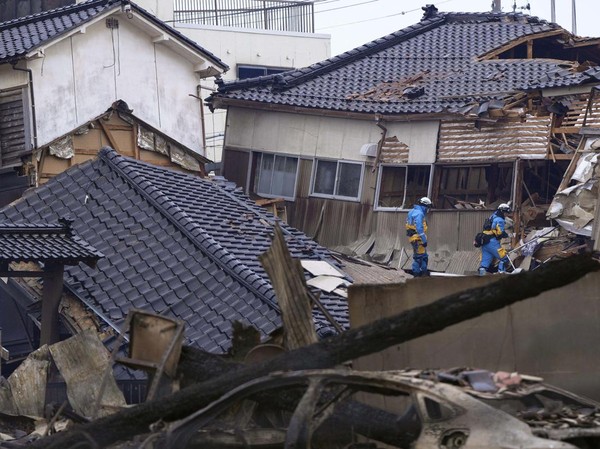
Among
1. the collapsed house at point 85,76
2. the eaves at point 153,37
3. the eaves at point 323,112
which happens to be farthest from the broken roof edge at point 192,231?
the eaves at point 323,112

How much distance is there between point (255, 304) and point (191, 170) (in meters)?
10.1

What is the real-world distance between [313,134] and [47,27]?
21.0 ft

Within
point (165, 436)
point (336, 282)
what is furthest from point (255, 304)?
point (165, 436)

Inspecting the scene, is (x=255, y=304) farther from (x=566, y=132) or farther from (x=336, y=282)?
(x=566, y=132)

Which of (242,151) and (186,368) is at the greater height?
(186,368)

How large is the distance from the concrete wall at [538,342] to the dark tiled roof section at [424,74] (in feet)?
50.1

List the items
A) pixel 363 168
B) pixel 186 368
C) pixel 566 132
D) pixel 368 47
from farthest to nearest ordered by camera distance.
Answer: pixel 368 47
pixel 363 168
pixel 566 132
pixel 186 368

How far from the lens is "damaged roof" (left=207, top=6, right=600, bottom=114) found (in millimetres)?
27859

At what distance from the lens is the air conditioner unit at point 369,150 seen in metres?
27.7

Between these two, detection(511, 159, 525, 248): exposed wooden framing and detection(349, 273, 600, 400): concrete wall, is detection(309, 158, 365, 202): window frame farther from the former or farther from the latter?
detection(349, 273, 600, 400): concrete wall

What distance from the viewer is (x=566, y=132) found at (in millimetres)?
26172

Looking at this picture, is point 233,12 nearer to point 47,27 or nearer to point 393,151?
point 47,27

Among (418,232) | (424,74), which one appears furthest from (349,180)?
(418,232)

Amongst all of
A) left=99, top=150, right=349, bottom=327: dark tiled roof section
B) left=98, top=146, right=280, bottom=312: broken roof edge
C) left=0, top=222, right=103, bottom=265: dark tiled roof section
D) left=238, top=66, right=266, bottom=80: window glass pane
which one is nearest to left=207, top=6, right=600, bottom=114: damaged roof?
left=99, top=150, right=349, bottom=327: dark tiled roof section
